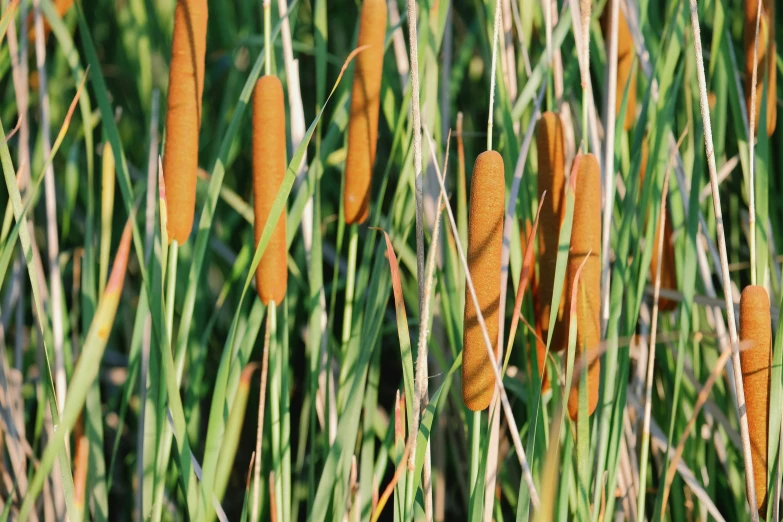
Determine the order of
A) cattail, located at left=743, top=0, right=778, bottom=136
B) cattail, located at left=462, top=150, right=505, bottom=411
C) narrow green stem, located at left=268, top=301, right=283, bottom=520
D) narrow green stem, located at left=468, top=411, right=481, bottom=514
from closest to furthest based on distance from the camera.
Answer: cattail, located at left=462, top=150, right=505, bottom=411 < narrow green stem, located at left=468, top=411, right=481, bottom=514 < narrow green stem, located at left=268, top=301, right=283, bottom=520 < cattail, located at left=743, top=0, right=778, bottom=136

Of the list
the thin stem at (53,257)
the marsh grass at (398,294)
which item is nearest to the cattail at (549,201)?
the marsh grass at (398,294)

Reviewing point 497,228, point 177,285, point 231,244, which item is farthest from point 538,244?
point 231,244

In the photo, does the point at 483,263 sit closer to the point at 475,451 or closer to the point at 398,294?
the point at 398,294

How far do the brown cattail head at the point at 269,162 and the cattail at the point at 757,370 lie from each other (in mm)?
465

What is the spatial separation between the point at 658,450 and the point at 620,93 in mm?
515

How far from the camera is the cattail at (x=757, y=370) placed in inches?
28.3

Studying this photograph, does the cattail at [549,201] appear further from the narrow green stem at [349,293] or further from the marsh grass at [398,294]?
the narrow green stem at [349,293]

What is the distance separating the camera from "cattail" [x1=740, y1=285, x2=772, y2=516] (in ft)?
2.36

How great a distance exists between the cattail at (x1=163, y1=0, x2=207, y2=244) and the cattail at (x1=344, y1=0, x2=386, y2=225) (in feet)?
0.60

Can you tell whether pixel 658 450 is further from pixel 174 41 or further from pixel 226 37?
pixel 226 37

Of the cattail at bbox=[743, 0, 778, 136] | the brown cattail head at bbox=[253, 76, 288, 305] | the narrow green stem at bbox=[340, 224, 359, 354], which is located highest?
the cattail at bbox=[743, 0, 778, 136]

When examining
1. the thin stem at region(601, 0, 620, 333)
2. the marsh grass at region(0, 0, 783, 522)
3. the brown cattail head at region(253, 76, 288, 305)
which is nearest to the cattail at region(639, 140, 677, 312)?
the marsh grass at region(0, 0, 783, 522)

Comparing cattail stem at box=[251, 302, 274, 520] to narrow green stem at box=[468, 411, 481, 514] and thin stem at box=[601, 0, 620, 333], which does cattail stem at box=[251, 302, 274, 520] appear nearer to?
narrow green stem at box=[468, 411, 481, 514]

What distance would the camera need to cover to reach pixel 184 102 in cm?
75
